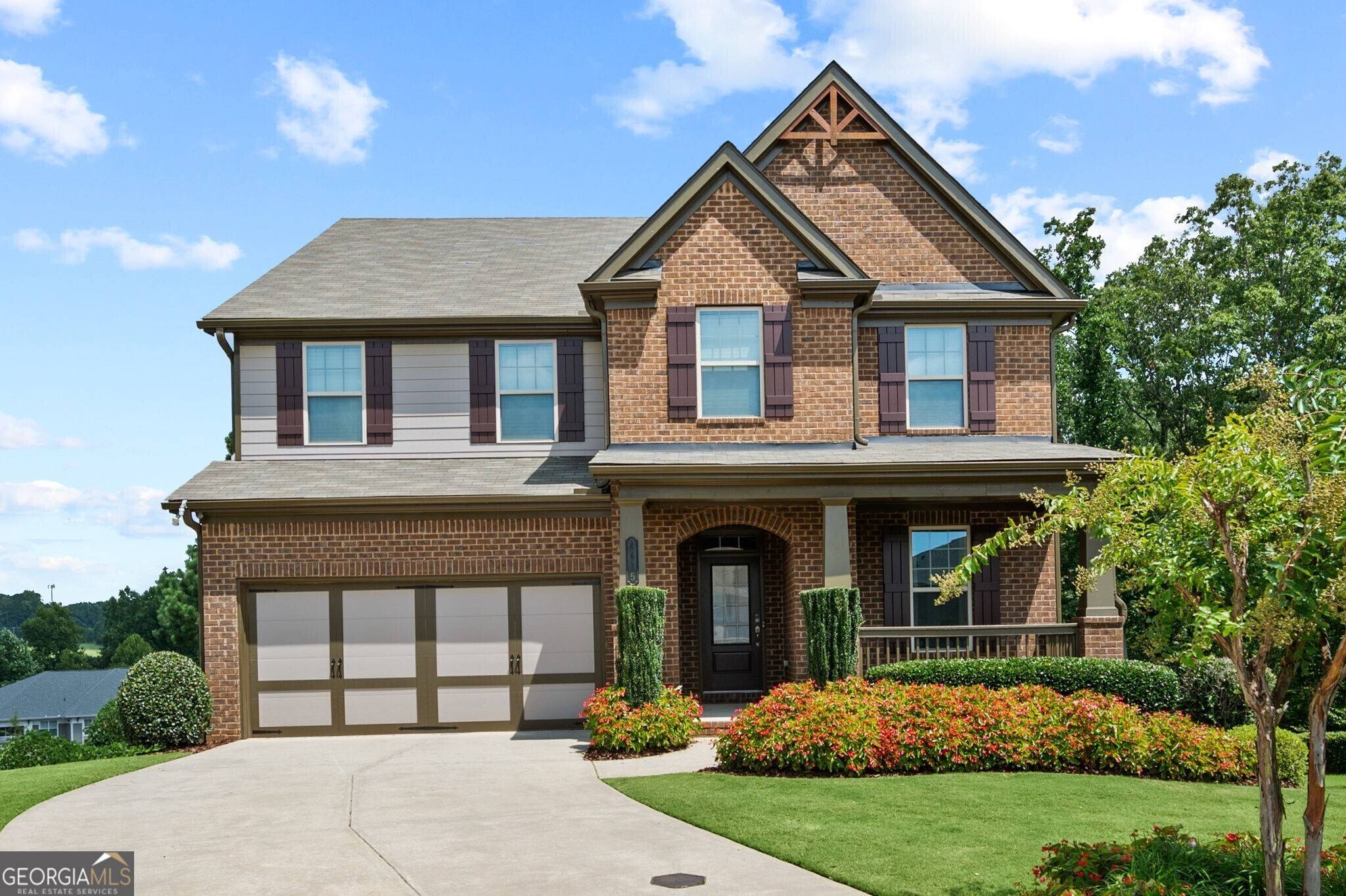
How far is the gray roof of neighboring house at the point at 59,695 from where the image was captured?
224 ft

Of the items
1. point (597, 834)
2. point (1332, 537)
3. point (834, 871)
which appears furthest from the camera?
point (597, 834)

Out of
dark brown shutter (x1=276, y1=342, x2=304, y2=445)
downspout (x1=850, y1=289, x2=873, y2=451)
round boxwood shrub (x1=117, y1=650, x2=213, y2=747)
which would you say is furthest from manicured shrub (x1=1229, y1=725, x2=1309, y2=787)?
dark brown shutter (x1=276, y1=342, x2=304, y2=445)

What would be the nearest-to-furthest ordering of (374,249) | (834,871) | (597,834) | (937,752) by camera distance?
(834,871), (597,834), (937,752), (374,249)

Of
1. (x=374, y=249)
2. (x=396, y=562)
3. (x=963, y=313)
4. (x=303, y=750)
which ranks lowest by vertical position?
(x=303, y=750)

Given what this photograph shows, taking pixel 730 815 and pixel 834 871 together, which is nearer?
pixel 834 871

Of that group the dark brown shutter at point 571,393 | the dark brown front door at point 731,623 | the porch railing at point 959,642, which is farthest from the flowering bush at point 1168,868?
the dark brown shutter at point 571,393

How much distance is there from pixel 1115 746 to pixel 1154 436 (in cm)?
2404

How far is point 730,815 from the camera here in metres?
11.2

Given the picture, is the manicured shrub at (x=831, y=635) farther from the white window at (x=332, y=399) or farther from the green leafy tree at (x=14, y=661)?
the green leafy tree at (x=14, y=661)

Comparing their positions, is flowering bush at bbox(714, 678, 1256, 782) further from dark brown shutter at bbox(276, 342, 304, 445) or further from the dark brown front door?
dark brown shutter at bbox(276, 342, 304, 445)

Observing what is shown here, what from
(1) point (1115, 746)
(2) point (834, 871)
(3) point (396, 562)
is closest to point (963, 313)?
(1) point (1115, 746)

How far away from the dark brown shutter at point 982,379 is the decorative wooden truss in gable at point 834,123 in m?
3.69

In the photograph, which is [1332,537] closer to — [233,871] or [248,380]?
[233,871]

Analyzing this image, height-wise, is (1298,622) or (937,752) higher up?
(1298,622)
